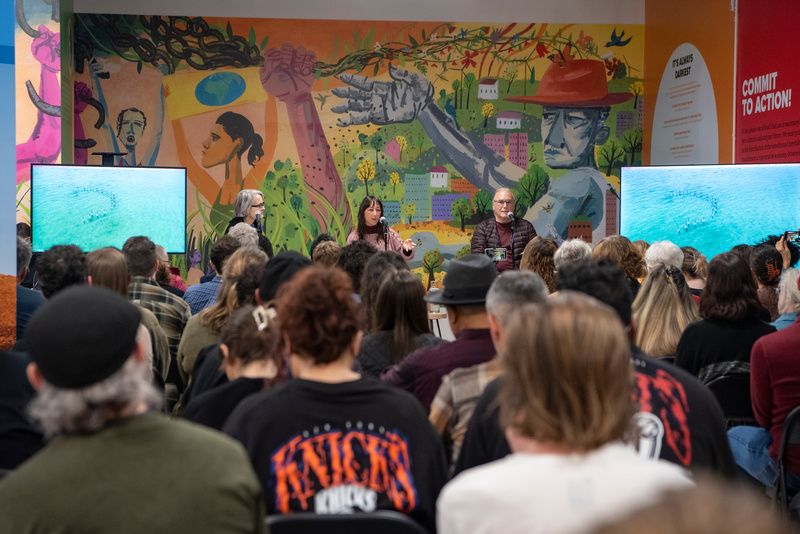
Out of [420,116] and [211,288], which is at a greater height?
[420,116]

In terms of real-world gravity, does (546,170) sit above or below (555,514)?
above

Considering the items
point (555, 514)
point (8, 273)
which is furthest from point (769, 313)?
point (555, 514)

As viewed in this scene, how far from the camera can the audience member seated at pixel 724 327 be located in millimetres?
3881

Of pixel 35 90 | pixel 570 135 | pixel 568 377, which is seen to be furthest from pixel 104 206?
pixel 568 377

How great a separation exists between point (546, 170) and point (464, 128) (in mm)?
1032

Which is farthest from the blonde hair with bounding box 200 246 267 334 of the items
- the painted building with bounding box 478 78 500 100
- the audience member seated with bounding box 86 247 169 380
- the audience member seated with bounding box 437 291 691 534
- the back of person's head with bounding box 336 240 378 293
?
the painted building with bounding box 478 78 500 100

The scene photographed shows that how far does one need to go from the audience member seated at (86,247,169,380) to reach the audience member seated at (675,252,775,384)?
211 cm

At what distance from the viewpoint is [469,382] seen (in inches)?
99.3

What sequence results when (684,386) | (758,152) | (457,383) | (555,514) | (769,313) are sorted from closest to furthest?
(555,514) < (684,386) < (457,383) < (769,313) < (758,152)

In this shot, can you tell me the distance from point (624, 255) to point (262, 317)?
9.59 ft

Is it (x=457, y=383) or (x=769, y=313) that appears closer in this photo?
(x=457, y=383)

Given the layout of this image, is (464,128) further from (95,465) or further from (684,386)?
(95,465)

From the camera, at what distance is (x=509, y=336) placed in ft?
4.94

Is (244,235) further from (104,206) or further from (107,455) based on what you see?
(107,455)
